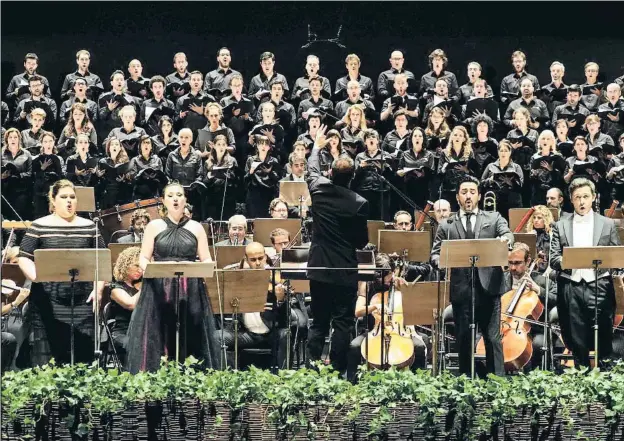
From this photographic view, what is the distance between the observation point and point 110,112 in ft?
40.1

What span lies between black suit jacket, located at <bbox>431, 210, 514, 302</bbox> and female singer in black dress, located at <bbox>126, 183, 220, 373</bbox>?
1.51 m

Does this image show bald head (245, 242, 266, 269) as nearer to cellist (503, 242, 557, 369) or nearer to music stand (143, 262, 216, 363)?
A: music stand (143, 262, 216, 363)

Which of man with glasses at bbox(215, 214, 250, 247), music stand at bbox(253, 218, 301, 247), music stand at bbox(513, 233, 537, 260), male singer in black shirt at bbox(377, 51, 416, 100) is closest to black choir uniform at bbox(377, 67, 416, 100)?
male singer in black shirt at bbox(377, 51, 416, 100)

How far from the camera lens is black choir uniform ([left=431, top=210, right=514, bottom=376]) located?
23.8 ft

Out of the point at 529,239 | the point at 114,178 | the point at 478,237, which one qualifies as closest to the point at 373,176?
the point at 114,178

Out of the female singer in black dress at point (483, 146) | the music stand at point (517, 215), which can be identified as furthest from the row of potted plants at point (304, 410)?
the female singer in black dress at point (483, 146)

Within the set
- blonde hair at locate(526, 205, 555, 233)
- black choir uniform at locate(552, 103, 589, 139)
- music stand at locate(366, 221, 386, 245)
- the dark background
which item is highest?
the dark background

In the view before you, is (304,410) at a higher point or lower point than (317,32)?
lower

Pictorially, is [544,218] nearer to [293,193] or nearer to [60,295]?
[293,193]

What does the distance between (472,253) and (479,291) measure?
487 mm

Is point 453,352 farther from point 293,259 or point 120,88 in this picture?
point 120,88

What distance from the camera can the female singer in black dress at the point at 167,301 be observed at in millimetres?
6598

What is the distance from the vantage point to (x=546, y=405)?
522 cm

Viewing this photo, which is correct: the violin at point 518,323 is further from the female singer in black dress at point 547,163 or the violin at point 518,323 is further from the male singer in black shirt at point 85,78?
the male singer in black shirt at point 85,78
